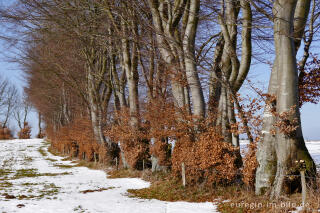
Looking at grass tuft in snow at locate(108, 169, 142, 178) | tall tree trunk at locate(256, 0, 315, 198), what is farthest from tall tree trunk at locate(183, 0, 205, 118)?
grass tuft in snow at locate(108, 169, 142, 178)

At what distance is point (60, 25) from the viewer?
14461 mm

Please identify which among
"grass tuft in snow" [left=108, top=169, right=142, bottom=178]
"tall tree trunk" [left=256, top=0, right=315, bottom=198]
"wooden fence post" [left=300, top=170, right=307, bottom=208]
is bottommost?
"grass tuft in snow" [left=108, top=169, right=142, bottom=178]

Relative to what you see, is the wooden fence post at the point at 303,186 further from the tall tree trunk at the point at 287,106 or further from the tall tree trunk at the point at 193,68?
Answer: the tall tree trunk at the point at 193,68

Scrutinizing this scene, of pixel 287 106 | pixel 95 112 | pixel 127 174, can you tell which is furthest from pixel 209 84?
pixel 95 112

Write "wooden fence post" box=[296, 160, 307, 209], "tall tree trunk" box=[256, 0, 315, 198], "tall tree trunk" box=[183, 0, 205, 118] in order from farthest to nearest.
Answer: "tall tree trunk" box=[183, 0, 205, 118] → "tall tree trunk" box=[256, 0, 315, 198] → "wooden fence post" box=[296, 160, 307, 209]

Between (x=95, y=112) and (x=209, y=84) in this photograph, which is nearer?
(x=209, y=84)

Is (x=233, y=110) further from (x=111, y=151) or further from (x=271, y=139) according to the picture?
(x=111, y=151)

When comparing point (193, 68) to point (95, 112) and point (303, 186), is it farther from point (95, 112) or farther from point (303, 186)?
point (95, 112)

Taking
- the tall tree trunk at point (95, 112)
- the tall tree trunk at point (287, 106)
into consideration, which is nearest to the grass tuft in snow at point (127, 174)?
the tall tree trunk at point (95, 112)

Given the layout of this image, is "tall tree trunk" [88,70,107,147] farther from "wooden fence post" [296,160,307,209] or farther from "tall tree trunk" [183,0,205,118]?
"wooden fence post" [296,160,307,209]

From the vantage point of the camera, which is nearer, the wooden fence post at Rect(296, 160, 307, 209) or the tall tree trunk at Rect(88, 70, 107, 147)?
Result: the wooden fence post at Rect(296, 160, 307, 209)

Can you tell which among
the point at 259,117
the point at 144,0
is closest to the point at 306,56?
the point at 259,117

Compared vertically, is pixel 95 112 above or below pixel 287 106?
above

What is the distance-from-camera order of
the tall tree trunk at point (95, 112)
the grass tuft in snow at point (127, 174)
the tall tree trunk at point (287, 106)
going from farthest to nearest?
the tall tree trunk at point (95, 112) < the grass tuft in snow at point (127, 174) < the tall tree trunk at point (287, 106)
